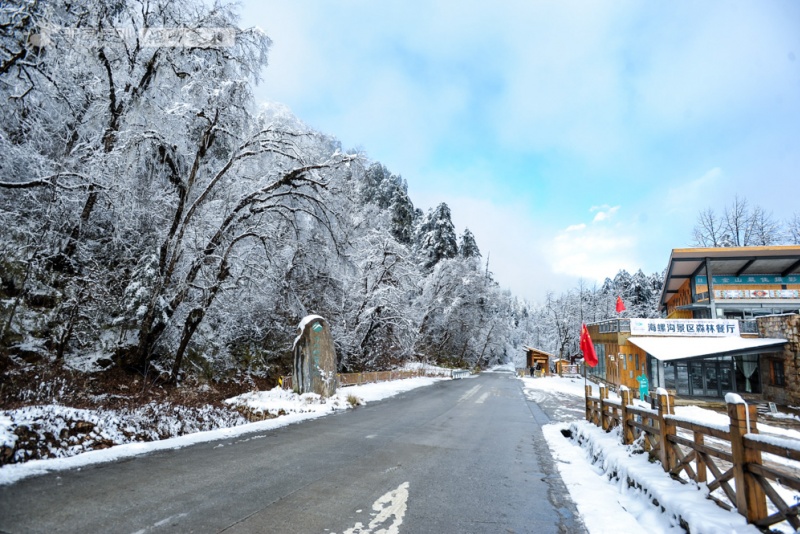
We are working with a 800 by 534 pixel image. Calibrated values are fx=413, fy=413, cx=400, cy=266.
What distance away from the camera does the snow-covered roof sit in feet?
72.8

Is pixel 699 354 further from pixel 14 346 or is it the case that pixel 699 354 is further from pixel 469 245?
pixel 469 245

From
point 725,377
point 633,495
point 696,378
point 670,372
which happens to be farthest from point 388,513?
point 725,377

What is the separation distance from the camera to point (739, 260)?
28797 mm

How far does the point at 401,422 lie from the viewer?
11.9 metres

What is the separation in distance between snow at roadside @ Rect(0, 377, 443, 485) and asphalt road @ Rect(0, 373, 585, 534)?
0.31 meters

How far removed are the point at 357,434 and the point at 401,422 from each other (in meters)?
2.55

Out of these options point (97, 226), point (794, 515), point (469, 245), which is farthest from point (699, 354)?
point (469, 245)

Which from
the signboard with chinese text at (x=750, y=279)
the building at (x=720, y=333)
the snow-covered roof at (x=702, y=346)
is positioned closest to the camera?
the snow-covered roof at (x=702, y=346)

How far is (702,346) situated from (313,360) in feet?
72.3

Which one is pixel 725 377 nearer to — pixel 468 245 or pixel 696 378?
pixel 696 378

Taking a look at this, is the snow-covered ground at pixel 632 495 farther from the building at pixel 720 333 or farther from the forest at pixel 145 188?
the building at pixel 720 333

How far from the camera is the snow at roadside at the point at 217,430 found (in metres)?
5.39

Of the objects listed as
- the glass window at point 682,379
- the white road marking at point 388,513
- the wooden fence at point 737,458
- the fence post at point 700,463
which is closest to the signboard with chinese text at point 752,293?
the glass window at point 682,379

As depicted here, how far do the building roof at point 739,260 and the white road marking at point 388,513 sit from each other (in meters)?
30.7
